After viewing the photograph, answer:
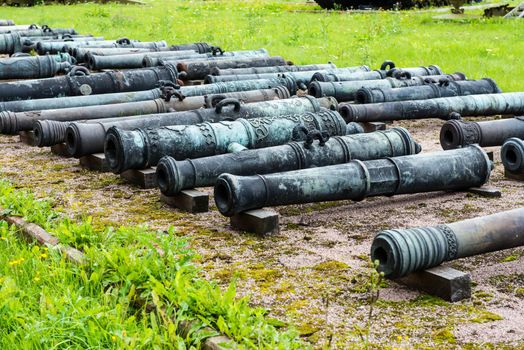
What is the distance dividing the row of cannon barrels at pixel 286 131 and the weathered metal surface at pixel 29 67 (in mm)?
18

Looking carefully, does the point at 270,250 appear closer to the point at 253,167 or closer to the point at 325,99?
the point at 253,167

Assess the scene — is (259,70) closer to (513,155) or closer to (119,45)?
(119,45)

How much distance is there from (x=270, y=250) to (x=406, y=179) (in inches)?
52.7

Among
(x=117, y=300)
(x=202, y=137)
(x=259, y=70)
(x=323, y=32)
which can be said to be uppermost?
(x=202, y=137)

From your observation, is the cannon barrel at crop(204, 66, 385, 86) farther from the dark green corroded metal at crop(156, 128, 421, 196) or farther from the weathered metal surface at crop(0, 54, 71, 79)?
the dark green corroded metal at crop(156, 128, 421, 196)

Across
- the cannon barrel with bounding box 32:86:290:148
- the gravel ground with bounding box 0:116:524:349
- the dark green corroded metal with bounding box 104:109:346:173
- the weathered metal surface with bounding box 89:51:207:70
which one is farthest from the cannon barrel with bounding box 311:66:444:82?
the gravel ground with bounding box 0:116:524:349

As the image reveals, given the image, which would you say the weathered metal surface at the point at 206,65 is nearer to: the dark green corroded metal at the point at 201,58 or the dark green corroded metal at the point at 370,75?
the dark green corroded metal at the point at 201,58

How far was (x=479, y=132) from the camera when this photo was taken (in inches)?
305

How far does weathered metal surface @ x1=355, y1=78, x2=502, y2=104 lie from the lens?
959cm

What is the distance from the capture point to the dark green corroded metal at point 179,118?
24.6ft

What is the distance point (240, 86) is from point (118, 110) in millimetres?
1843

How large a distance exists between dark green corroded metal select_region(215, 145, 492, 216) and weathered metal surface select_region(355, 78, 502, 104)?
3012 mm

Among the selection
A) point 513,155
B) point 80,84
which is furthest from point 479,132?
→ point 80,84

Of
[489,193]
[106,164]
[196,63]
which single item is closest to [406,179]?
[489,193]
